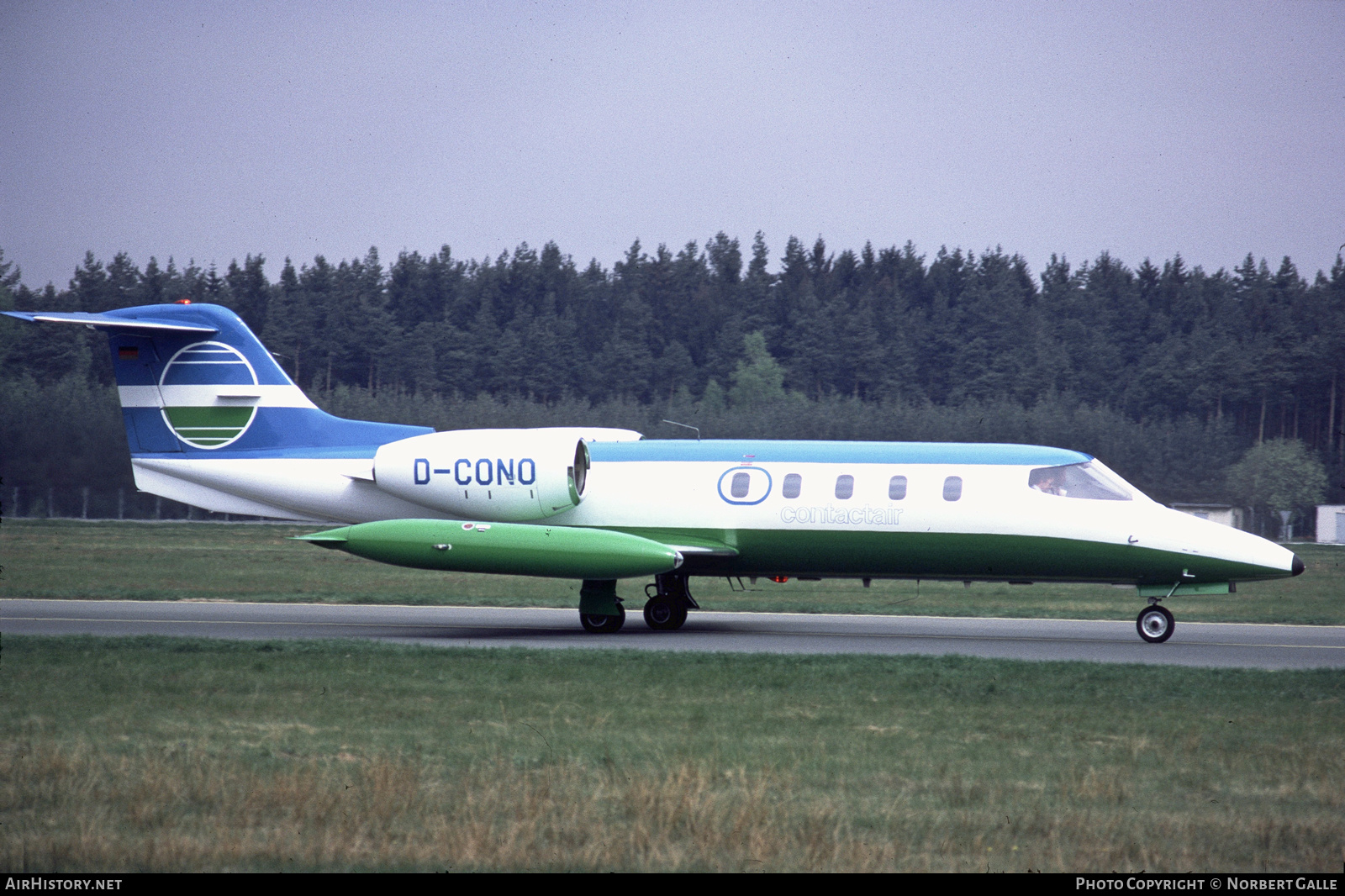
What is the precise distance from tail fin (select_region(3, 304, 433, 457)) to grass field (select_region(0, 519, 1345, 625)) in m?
4.67

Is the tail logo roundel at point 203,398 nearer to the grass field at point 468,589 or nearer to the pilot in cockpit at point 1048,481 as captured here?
the grass field at point 468,589

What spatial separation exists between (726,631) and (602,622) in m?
1.94

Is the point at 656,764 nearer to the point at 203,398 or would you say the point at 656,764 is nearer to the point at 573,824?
the point at 573,824

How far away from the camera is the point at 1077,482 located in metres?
19.0

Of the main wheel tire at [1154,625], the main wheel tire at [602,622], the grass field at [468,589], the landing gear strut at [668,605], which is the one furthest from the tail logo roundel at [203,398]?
the main wheel tire at [1154,625]

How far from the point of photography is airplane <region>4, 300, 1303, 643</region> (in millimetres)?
18438

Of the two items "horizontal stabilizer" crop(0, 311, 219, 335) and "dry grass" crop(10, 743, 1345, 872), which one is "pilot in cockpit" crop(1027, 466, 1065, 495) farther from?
"horizontal stabilizer" crop(0, 311, 219, 335)

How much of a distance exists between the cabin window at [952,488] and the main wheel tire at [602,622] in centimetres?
513

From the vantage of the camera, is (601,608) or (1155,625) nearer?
(1155,625)

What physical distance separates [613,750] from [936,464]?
412 inches

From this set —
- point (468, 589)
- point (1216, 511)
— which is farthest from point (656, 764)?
point (1216, 511)

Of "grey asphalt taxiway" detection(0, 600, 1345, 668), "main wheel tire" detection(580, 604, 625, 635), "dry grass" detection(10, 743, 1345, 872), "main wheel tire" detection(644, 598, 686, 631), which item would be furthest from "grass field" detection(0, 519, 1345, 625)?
"dry grass" detection(10, 743, 1345, 872)

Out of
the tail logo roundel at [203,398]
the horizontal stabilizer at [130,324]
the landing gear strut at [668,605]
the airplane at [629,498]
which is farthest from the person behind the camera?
the tail logo roundel at [203,398]

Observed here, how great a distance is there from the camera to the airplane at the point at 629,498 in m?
18.4
